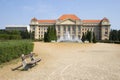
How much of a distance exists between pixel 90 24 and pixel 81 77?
13919 cm

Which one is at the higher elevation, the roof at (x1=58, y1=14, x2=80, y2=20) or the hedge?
the roof at (x1=58, y1=14, x2=80, y2=20)

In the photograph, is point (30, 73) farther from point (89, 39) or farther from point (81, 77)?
point (89, 39)

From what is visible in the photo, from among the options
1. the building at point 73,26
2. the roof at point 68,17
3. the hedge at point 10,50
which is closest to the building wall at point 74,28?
the building at point 73,26

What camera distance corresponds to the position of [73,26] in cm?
14288

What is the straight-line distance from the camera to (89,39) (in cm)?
7719

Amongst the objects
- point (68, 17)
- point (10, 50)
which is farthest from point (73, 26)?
point (10, 50)

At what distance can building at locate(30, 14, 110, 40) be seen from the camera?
141625mm

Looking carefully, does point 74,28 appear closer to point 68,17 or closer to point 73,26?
point 73,26

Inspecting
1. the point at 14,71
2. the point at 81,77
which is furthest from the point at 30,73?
the point at 81,77

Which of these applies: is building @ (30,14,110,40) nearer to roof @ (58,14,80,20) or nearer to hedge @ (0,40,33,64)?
roof @ (58,14,80,20)

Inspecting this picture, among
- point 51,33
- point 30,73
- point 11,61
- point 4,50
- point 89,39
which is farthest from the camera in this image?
point 89,39

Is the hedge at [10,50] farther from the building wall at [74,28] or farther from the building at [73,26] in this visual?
the building wall at [74,28]

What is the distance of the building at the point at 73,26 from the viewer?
142 metres

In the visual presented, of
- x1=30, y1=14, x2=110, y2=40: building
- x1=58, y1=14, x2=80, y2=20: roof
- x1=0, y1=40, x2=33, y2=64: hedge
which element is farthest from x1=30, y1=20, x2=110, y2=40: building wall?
x1=0, y1=40, x2=33, y2=64: hedge
